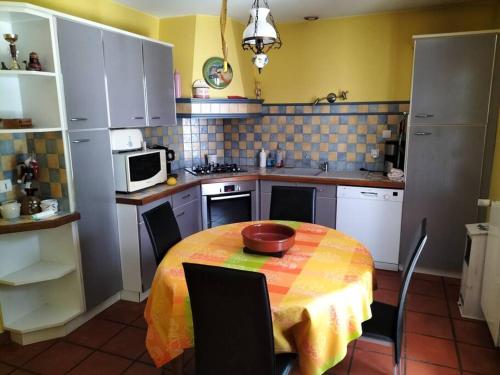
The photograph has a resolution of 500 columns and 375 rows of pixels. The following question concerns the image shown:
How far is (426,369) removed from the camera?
2.20 metres

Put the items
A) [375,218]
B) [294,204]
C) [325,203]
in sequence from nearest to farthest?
[294,204] < [375,218] < [325,203]

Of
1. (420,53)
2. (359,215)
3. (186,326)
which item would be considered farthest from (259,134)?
(186,326)

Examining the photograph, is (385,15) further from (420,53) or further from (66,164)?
(66,164)

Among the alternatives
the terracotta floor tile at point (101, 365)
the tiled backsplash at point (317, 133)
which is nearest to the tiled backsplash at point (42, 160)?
the terracotta floor tile at point (101, 365)

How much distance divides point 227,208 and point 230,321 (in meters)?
2.43

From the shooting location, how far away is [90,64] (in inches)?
102

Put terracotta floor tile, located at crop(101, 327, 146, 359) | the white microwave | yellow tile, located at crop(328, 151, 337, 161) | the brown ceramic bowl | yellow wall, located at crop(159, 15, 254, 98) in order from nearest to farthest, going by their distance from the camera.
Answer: the brown ceramic bowl
terracotta floor tile, located at crop(101, 327, 146, 359)
the white microwave
yellow wall, located at crop(159, 15, 254, 98)
yellow tile, located at crop(328, 151, 337, 161)

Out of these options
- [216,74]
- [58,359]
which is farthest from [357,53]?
[58,359]

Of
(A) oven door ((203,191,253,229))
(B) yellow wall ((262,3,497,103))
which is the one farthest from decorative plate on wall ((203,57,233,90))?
(A) oven door ((203,191,253,229))

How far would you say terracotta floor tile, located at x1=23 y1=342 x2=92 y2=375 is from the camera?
225 centimetres

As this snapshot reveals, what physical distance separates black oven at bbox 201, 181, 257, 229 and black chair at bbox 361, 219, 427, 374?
2.07 metres

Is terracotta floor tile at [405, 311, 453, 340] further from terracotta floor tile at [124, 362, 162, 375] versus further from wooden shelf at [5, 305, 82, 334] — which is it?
wooden shelf at [5, 305, 82, 334]

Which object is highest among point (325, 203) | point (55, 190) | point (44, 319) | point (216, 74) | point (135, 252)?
point (216, 74)

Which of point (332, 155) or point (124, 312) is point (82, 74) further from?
point (332, 155)
